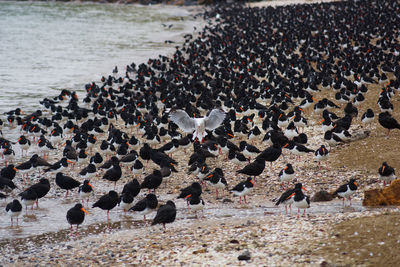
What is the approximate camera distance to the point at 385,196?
11.6 m

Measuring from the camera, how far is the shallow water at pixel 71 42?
35.5 meters

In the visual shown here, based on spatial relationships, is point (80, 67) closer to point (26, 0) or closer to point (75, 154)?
point (75, 154)

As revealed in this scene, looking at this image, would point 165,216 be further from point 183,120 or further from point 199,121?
point 183,120

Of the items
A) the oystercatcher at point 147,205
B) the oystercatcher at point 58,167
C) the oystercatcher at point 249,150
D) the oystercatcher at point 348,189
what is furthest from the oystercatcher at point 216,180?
the oystercatcher at point 58,167

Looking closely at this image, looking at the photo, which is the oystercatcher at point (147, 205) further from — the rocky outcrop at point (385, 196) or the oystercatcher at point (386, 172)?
the oystercatcher at point (386, 172)

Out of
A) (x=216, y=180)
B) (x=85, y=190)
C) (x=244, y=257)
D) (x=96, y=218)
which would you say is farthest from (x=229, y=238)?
(x=85, y=190)

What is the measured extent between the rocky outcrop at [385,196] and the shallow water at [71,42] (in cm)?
2154

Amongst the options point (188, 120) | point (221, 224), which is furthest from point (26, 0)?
point (221, 224)

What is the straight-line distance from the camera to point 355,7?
54.8 metres

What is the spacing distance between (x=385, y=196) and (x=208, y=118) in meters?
8.45

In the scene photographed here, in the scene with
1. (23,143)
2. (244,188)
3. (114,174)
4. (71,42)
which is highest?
(71,42)

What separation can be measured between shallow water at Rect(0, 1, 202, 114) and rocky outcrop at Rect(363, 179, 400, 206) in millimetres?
21545

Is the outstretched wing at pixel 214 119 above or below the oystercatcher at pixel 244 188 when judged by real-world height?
above

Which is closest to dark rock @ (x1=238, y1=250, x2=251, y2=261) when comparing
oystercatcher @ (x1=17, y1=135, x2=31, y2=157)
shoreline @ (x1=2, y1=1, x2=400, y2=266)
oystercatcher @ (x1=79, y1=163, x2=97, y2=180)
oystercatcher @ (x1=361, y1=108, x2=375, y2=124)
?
shoreline @ (x1=2, y1=1, x2=400, y2=266)
